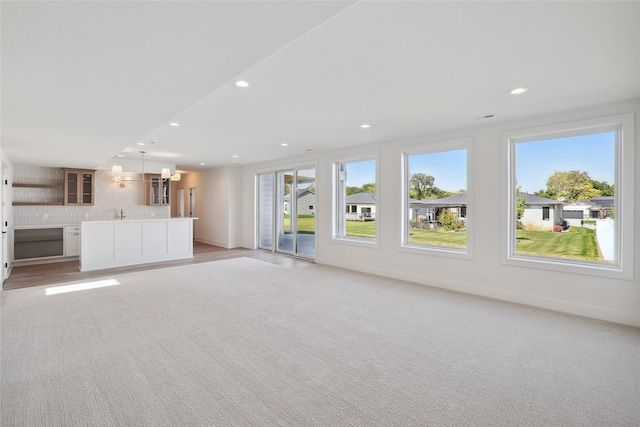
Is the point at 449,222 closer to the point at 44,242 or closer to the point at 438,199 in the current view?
the point at 438,199

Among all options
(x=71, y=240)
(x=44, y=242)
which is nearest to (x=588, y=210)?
(x=71, y=240)

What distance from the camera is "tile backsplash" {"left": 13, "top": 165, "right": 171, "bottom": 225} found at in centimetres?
748

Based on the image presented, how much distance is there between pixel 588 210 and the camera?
4.04m

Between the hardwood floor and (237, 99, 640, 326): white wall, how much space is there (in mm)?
1566

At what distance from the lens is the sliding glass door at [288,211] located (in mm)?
7762

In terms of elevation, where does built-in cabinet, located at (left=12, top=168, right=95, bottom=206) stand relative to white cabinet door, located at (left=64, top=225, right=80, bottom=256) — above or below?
above

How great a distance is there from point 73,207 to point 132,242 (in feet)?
8.31

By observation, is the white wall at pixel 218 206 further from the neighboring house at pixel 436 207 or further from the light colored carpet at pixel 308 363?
the neighboring house at pixel 436 207

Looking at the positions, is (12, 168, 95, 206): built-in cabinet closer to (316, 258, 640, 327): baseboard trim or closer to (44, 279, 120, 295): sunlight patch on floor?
(44, 279, 120, 295): sunlight patch on floor

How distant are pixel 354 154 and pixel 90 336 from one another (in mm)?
5079

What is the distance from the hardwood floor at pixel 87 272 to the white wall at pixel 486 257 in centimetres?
157

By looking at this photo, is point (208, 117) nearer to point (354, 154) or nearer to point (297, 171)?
point (354, 154)

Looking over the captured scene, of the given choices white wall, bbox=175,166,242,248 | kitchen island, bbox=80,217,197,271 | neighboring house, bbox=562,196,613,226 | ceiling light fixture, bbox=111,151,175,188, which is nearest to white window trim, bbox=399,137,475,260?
neighboring house, bbox=562,196,613,226

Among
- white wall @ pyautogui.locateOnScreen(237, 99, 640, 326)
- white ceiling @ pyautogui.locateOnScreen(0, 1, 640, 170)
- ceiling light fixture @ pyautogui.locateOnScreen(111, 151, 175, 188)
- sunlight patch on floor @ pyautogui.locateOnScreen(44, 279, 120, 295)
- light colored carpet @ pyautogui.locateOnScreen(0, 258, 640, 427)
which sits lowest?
light colored carpet @ pyautogui.locateOnScreen(0, 258, 640, 427)
